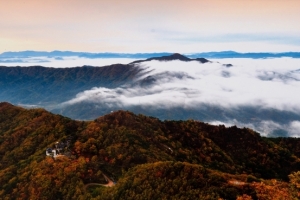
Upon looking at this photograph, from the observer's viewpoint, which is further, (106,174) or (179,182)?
(106,174)

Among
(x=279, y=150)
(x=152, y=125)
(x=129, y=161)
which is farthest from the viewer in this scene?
(x=279, y=150)

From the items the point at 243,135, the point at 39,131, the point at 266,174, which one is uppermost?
the point at 39,131

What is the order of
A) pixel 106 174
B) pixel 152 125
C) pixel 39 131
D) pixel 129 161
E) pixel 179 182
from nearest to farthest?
pixel 179 182
pixel 106 174
pixel 129 161
pixel 39 131
pixel 152 125

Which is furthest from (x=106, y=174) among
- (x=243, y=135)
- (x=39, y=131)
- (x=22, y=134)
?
(x=243, y=135)

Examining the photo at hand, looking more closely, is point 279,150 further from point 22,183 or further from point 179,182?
point 22,183

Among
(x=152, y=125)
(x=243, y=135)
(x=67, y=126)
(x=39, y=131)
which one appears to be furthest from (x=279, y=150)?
(x=39, y=131)

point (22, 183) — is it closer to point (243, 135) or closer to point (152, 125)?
point (152, 125)

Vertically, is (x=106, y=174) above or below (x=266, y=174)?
above
